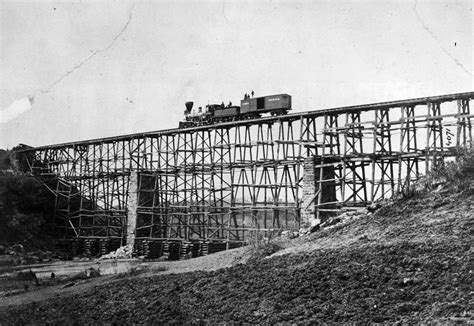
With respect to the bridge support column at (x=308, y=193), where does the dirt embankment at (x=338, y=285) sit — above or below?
below

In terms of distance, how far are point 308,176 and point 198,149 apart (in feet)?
28.4

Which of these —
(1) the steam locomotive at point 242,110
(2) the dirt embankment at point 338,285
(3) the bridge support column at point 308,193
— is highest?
(1) the steam locomotive at point 242,110

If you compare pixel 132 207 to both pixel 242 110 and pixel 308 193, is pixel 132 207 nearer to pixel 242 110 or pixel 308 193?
pixel 242 110

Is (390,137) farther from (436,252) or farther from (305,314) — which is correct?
(305,314)

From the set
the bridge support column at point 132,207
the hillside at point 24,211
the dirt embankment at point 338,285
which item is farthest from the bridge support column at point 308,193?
the hillside at point 24,211

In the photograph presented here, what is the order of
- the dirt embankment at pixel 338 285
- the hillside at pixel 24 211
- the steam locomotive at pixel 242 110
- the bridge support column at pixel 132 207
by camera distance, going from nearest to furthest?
1. the dirt embankment at pixel 338 285
2. the steam locomotive at pixel 242 110
3. the bridge support column at pixel 132 207
4. the hillside at pixel 24 211

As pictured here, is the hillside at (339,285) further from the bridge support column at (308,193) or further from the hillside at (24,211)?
the hillside at (24,211)

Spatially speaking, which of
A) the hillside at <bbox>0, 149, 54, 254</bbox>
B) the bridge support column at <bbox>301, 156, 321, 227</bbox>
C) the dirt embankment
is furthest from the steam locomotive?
the dirt embankment

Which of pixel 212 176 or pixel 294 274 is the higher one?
pixel 212 176

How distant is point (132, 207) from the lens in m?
27.4

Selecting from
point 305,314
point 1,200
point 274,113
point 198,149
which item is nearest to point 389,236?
point 305,314

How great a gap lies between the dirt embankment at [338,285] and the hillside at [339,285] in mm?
16

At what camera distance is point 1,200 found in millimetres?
32625

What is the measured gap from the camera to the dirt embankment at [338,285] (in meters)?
5.87
